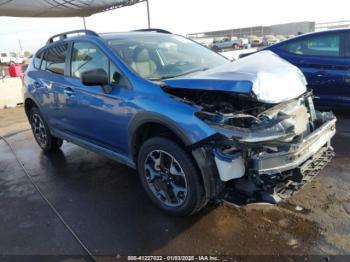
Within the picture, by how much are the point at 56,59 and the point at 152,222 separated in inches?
114

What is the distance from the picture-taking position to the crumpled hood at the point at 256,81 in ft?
9.94

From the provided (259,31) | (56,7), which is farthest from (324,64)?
(259,31)

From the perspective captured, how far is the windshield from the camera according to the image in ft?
12.9

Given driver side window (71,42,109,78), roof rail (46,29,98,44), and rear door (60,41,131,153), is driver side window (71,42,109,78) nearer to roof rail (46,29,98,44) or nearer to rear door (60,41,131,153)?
rear door (60,41,131,153)

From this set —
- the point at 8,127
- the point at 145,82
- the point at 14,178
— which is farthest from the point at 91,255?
the point at 8,127

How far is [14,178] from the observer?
16.8 feet

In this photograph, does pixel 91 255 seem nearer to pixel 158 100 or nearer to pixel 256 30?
pixel 158 100

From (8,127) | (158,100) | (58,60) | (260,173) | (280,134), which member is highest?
(58,60)

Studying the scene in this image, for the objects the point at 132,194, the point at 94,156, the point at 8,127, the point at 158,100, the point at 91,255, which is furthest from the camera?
the point at 8,127

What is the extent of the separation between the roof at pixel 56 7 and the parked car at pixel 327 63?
31.9 feet

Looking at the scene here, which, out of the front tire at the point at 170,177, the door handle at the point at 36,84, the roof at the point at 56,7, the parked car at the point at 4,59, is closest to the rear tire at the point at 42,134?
the door handle at the point at 36,84

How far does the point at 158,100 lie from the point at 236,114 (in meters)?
0.77

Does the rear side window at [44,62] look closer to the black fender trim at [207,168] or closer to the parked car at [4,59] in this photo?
the black fender trim at [207,168]

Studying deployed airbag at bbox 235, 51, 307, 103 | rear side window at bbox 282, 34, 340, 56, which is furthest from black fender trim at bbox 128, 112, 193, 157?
rear side window at bbox 282, 34, 340, 56
